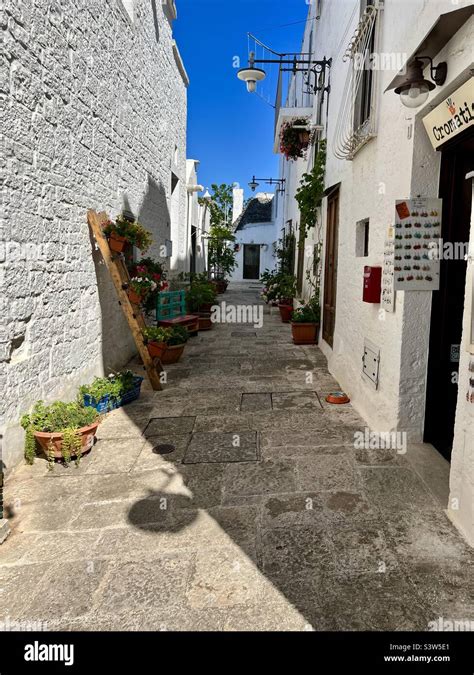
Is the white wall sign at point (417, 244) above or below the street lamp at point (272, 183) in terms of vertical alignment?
below

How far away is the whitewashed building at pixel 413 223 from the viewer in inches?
106

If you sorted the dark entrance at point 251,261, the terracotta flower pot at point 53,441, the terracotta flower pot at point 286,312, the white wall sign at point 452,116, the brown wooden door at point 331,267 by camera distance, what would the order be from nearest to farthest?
the white wall sign at point 452,116 → the terracotta flower pot at point 53,441 → the brown wooden door at point 331,267 → the terracotta flower pot at point 286,312 → the dark entrance at point 251,261

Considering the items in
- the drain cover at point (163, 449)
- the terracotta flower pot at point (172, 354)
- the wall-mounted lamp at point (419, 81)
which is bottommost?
the drain cover at point (163, 449)

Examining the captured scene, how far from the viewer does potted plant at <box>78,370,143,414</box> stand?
4.77 meters

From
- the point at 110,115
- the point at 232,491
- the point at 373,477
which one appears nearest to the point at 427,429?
the point at 373,477

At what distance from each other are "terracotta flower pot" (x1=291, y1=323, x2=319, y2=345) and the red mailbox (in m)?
3.92

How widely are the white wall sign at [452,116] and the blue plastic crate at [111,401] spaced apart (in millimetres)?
3760

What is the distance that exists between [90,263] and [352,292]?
2.96 metres

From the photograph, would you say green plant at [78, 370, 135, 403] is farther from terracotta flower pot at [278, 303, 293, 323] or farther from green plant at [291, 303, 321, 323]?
terracotta flower pot at [278, 303, 293, 323]

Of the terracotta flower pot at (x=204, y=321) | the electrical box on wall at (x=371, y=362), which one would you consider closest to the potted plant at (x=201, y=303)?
the terracotta flower pot at (x=204, y=321)

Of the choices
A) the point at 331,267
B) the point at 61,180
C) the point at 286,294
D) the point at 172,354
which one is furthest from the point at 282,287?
the point at 61,180

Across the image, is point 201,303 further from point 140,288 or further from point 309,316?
point 140,288

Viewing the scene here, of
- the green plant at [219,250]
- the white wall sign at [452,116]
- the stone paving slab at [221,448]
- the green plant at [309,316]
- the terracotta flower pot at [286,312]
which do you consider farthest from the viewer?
the green plant at [219,250]

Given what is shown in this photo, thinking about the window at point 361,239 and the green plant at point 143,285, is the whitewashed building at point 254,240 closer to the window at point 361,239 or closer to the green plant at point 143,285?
the green plant at point 143,285
